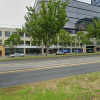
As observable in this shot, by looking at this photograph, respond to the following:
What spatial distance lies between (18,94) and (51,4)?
17.9 meters

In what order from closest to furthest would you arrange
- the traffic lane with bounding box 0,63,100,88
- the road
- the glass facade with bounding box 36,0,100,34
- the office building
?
the traffic lane with bounding box 0,63,100,88 < the road < the office building < the glass facade with bounding box 36,0,100,34

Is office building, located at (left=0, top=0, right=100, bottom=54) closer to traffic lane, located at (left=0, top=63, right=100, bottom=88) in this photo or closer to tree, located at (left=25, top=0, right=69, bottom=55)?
tree, located at (left=25, top=0, right=69, bottom=55)

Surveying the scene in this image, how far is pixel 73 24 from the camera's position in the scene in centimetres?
5925

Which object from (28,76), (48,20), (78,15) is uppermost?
(78,15)

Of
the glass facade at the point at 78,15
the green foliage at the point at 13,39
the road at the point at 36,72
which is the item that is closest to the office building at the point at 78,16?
the glass facade at the point at 78,15

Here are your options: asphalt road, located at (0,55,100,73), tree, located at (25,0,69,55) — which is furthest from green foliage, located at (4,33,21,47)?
asphalt road, located at (0,55,100,73)

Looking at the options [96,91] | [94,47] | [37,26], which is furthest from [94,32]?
[94,47]

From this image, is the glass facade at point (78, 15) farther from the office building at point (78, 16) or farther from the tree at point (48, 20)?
the tree at point (48, 20)

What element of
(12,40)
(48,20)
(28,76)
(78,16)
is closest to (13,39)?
(12,40)

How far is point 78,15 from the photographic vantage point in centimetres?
6116

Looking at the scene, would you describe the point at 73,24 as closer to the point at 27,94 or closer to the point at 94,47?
the point at 94,47

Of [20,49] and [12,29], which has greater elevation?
[12,29]

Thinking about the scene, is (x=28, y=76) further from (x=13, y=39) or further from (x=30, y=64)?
(x=13, y=39)

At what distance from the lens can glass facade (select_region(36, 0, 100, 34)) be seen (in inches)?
2287
